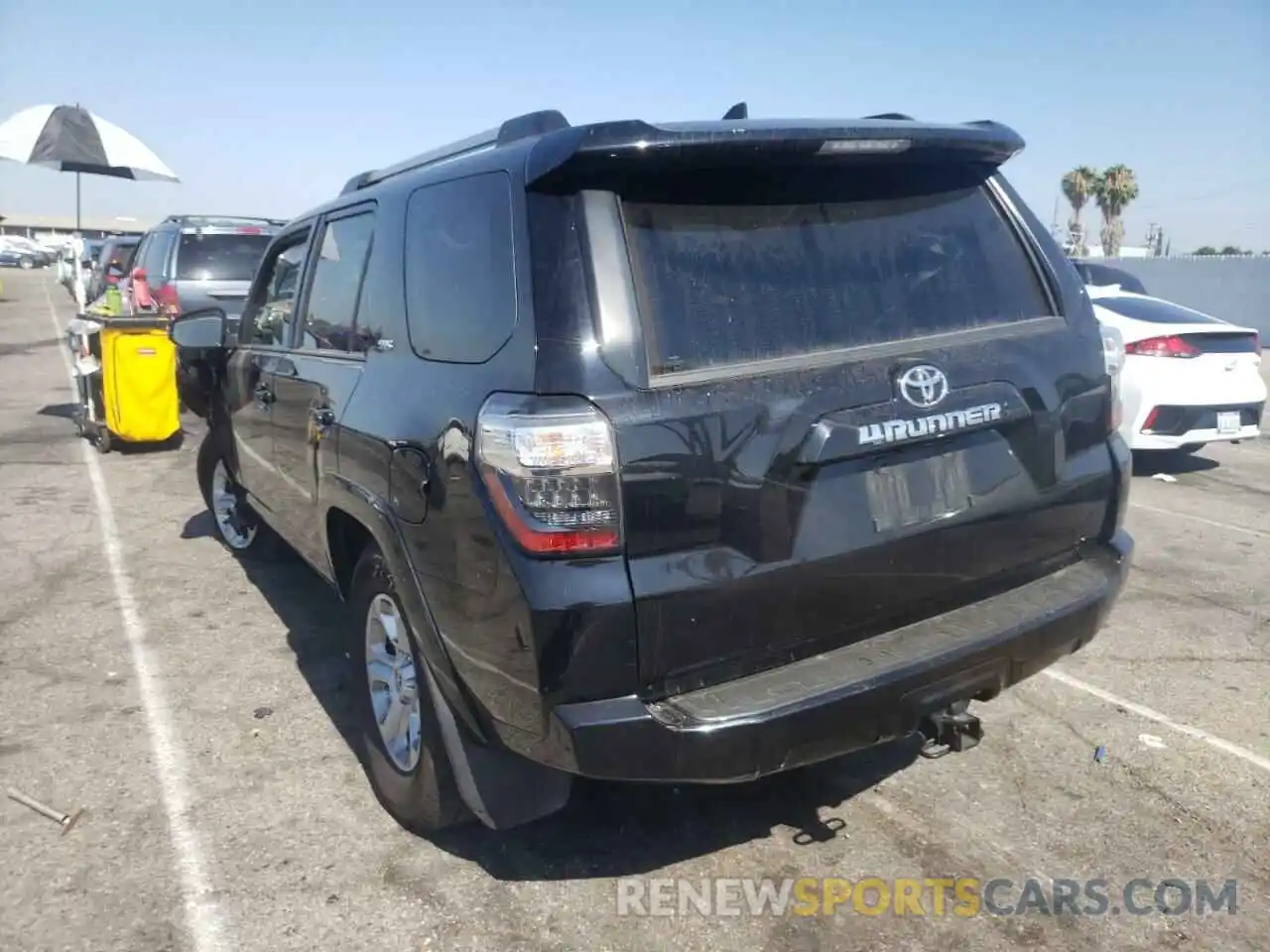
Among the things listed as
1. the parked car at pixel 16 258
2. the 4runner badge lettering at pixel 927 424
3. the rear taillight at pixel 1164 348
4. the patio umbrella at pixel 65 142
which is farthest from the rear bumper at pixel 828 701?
the parked car at pixel 16 258

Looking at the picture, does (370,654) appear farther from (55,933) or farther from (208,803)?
(55,933)

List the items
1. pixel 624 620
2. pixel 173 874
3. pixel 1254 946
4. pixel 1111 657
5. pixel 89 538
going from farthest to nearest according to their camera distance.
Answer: pixel 89 538, pixel 1111 657, pixel 173 874, pixel 1254 946, pixel 624 620

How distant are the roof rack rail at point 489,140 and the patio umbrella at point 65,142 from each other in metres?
10.2

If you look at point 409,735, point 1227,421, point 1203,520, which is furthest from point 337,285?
point 1227,421

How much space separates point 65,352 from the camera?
1719 centimetres

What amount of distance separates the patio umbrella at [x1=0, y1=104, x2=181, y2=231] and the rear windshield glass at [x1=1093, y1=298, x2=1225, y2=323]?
1123cm

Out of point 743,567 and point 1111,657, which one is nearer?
point 743,567

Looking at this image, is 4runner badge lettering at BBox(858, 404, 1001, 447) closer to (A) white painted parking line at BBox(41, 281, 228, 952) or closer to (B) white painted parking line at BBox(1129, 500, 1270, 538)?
(A) white painted parking line at BBox(41, 281, 228, 952)

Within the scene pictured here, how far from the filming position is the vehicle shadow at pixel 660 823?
3.08m

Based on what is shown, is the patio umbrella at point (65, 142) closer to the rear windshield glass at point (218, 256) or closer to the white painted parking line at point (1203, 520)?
the rear windshield glass at point (218, 256)

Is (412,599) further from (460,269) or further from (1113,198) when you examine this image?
(1113,198)

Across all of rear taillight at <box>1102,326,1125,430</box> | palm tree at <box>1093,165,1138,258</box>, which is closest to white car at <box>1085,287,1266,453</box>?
rear taillight at <box>1102,326,1125,430</box>

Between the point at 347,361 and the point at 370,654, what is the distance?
38.2 inches

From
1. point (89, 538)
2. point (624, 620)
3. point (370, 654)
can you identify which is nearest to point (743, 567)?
point (624, 620)
